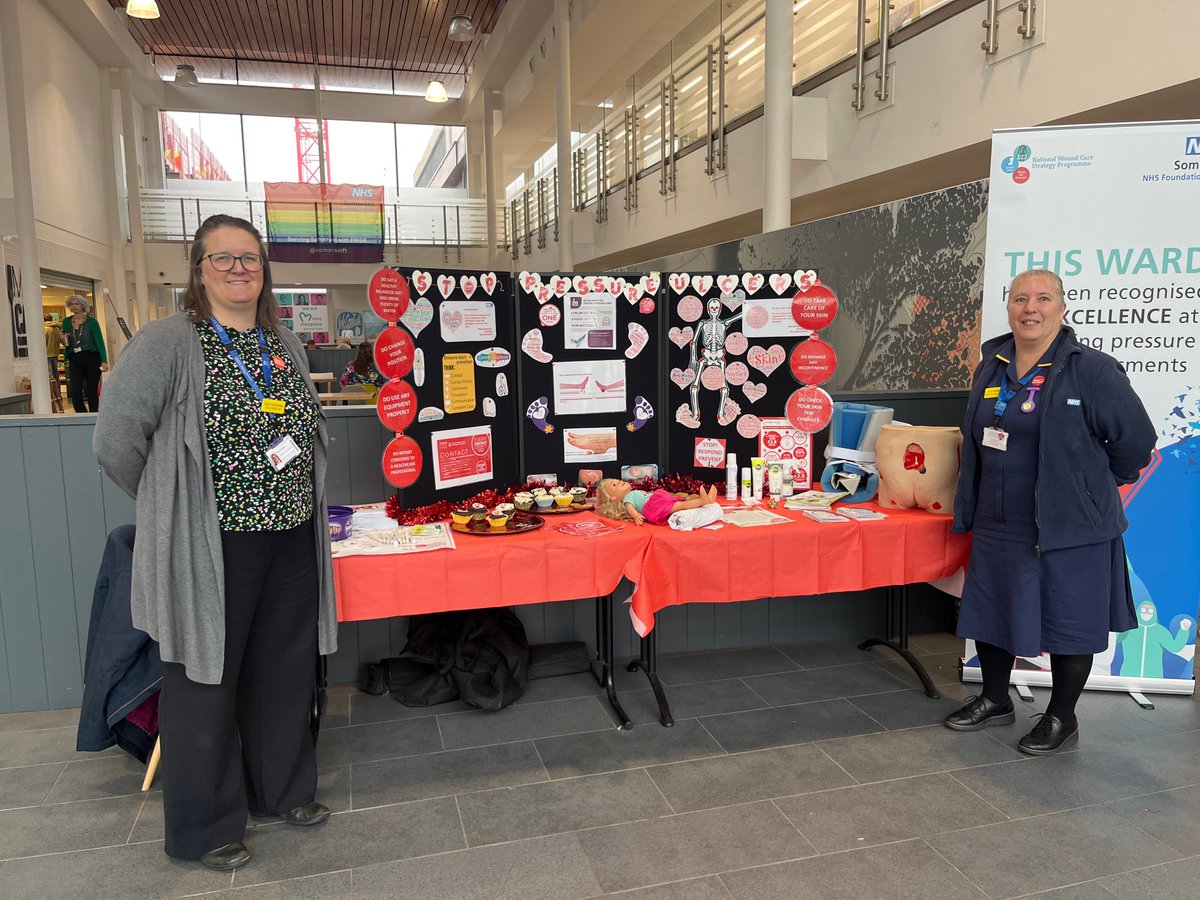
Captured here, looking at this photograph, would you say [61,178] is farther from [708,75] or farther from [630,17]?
[708,75]

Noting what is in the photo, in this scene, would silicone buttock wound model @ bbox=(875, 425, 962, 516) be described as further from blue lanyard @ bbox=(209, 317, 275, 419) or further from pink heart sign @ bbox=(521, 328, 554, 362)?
blue lanyard @ bbox=(209, 317, 275, 419)

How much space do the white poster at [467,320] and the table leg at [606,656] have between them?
1.07 m

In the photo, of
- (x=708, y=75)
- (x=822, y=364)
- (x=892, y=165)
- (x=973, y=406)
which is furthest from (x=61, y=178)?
(x=973, y=406)

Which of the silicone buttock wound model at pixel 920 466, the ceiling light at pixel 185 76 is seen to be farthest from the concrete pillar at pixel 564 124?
the ceiling light at pixel 185 76

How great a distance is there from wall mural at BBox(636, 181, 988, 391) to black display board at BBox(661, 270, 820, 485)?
1.07 m

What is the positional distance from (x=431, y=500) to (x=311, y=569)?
0.79m

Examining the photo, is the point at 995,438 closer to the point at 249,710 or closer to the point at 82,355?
the point at 249,710

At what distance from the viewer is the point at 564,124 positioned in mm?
8828

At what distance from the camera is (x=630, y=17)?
810 centimetres

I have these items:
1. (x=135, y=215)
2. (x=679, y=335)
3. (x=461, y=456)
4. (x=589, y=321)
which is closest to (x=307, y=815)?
(x=461, y=456)

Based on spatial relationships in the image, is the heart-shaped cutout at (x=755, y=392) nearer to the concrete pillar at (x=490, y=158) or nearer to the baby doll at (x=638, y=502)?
the baby doll at (x=638, y=502)

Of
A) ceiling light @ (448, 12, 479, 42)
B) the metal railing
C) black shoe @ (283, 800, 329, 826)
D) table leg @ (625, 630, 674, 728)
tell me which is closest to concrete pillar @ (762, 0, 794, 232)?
table leg @ (625, 630, 674, 728)

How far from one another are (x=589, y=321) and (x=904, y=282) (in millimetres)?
1978

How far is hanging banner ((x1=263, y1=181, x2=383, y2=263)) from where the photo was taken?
12.2 meters
